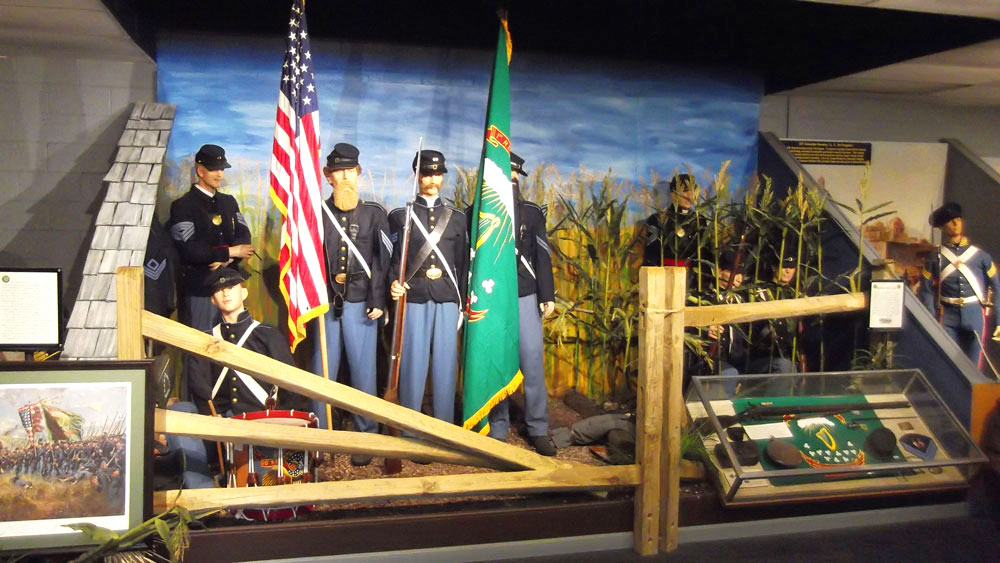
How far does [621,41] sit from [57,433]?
3.89 m

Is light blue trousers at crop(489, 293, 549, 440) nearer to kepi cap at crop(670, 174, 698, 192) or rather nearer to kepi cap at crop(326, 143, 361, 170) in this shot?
kepi cap at crop(326, 143, 361, 170)

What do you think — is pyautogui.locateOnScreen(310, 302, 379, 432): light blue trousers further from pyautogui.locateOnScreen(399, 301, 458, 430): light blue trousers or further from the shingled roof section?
the shingled roof section

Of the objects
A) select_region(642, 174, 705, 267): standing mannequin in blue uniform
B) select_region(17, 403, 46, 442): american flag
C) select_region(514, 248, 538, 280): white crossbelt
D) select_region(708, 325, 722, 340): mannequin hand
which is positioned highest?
select_region(642, 174, 705, 267): standing mannequin in blue uniform

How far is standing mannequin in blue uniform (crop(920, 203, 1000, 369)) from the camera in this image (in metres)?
4.45

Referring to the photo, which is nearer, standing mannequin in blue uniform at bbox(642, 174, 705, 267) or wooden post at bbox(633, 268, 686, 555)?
wooden post at bbox(633, 268, 686, 555)

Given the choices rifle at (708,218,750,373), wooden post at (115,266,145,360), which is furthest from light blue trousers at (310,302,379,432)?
rifle at (708,218,750,373)

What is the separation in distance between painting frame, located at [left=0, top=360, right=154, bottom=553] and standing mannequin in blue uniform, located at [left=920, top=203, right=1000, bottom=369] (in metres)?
4.29

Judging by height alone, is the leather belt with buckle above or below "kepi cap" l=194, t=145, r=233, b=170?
below

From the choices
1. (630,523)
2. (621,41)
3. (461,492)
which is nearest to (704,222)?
(621,41)

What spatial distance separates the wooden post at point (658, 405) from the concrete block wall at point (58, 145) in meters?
3.05

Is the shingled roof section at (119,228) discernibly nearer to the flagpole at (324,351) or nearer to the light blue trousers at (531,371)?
the flagpole at (324,351)

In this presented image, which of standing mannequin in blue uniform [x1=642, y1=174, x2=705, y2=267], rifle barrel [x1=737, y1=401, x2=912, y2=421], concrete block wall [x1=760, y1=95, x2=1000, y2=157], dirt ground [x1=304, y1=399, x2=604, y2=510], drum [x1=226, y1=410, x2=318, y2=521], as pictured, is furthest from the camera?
concrete block wall [x1=760, y1=95, x2=1000, y2=157]

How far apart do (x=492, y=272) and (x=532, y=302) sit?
0.51 metres

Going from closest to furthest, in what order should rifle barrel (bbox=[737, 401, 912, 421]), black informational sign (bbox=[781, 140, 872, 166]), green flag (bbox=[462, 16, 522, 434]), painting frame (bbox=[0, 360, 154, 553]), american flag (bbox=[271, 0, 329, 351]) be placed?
painting frame (bbox=[0, 360, 154, 553]) → rifle barrel (bbox=[737, 401, 912, 421]) → american flag (bbox=[271, 0, 329, 351]) → green flag (bbox=[462, 16, 522, 434]) → black informational sign (bbox=[781, 140, 872, 166])
